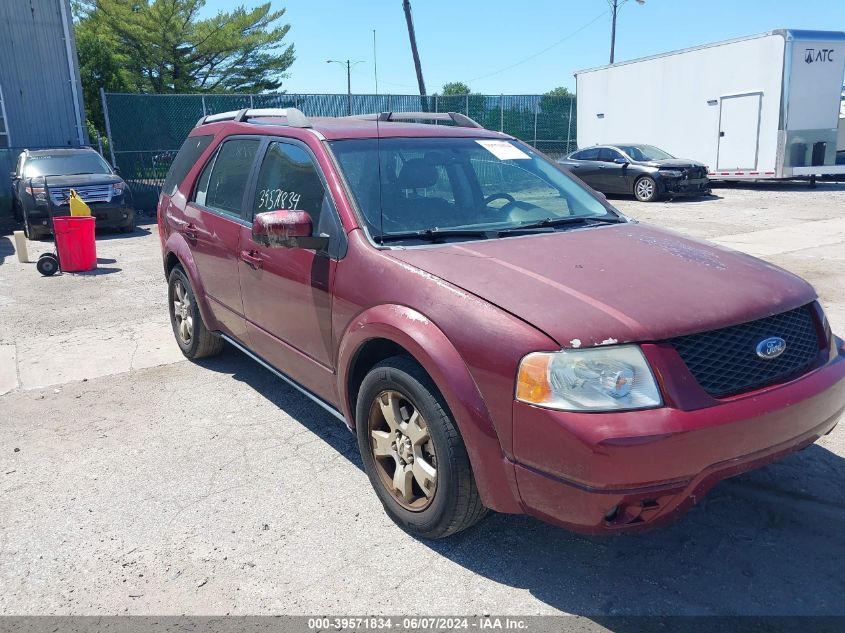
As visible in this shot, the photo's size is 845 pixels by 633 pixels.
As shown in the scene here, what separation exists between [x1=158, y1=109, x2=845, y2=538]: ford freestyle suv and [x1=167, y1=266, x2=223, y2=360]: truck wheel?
110 cm

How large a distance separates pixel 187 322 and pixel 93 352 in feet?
3.64

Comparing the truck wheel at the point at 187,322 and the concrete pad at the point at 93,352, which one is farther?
the concrete pad at the point at 93,352

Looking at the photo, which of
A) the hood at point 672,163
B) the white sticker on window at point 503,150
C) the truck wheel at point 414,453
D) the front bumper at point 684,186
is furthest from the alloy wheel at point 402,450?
the hood at point 672,163

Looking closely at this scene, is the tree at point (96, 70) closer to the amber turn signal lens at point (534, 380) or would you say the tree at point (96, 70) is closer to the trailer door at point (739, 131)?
the trailer door at point (739, 131)

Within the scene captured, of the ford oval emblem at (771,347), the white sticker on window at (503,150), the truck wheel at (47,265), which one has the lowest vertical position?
the truck wheel at (47,265)

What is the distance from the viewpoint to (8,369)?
5750 millimetres

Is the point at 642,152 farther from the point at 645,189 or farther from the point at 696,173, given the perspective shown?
the point at 696,173

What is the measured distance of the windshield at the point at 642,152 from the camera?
17750 mm

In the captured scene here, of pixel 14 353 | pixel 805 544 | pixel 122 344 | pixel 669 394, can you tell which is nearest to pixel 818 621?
pixel 805 544

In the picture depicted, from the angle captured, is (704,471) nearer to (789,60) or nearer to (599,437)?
(599,437)

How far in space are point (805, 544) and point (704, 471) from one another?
3.32ft

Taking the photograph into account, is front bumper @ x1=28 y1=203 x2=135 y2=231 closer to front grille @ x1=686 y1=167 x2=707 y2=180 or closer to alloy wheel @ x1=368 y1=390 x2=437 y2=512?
alloy wheel @ x1=368 y1=390 x2=437 y2=512

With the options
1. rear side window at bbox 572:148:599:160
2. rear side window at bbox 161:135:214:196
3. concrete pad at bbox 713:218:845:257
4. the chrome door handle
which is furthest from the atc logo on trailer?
the chrome door handle

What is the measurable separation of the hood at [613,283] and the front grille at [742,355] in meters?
0.05
